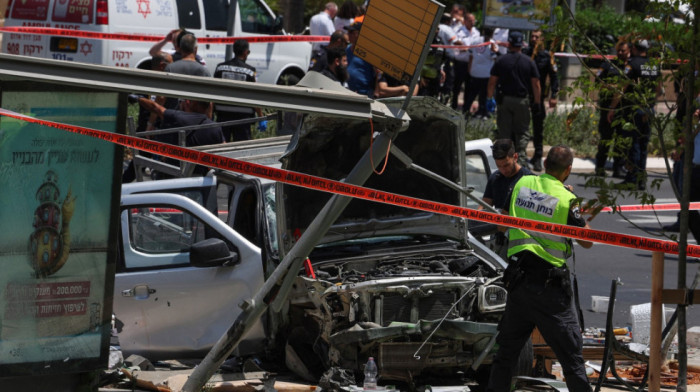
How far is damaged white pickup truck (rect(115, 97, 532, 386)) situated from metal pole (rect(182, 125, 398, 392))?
111 cm

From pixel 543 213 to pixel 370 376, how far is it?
162cm

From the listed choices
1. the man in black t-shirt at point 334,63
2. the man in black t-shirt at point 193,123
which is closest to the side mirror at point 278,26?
the man in black t-shirt at point 334,63

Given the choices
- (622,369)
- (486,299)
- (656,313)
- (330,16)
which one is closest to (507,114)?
(330,16)

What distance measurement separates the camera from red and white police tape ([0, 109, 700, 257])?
18.4ft

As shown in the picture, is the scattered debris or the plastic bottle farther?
the scattered debris

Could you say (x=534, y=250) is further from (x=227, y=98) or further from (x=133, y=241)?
(x=133, y=241)

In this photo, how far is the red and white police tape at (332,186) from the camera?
5.62 metres

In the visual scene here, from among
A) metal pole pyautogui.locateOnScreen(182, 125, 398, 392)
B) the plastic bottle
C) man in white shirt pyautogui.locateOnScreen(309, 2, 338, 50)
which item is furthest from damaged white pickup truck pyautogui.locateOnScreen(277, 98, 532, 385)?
man in white shirt pyautogui.locateOnScreen(309, 2, 338, 50)

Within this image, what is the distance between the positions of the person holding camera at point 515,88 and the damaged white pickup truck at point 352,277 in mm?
7729

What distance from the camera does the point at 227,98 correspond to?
5.28 metres

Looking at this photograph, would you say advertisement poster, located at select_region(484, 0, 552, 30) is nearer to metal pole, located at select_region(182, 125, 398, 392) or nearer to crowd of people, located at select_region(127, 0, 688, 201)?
crowd of people, located at select_region(127, 0, 688, 201)

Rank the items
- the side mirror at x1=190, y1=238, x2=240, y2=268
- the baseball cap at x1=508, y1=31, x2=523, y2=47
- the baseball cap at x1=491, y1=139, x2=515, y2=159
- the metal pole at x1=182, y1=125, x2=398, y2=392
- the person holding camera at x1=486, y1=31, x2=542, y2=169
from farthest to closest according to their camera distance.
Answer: the person holding camera at x1=486, y1=31, x2=542, y2=169
the baseball cap at x1=508, y1=31, x2=523, y2=47
the baseball cap at x1=491, y1=139, x2=515, y2=159
the side mirror at x1=190, y1=238, x2=240, y2=268
the metal pole at x1=182, y1=125, x2=398, y2=392

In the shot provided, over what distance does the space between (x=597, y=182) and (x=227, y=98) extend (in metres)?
1.90

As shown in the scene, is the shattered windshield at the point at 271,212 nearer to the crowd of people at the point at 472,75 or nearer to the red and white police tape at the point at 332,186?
the crowd of people at the point at 472,75
